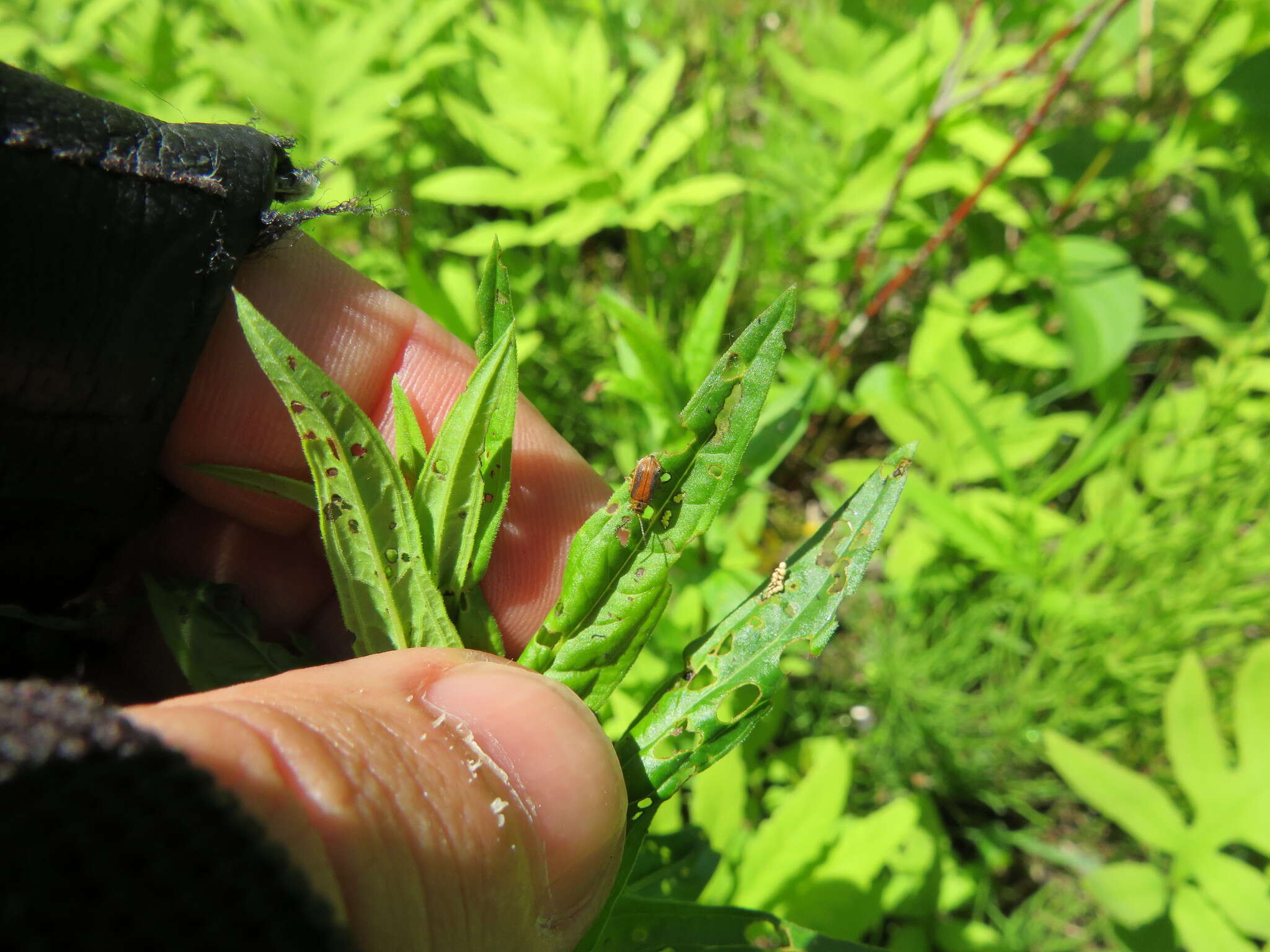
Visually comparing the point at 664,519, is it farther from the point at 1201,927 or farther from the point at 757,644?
the point at 1201,927

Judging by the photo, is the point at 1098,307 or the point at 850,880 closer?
the point at 850,880

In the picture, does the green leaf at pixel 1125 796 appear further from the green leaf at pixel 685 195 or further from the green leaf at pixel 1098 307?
the green leaf at pixel 685 195

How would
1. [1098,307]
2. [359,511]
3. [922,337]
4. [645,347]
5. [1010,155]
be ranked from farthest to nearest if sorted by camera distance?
[922,337]
[1098,307]
[1010,155]
[645,347]
[359,511]

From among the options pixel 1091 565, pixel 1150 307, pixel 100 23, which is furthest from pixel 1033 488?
pixel 100 23

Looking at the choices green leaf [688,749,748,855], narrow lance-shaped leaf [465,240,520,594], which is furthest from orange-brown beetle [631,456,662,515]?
green leaf [688,749,748,855]

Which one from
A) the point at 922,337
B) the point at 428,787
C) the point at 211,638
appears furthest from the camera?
the point at 922,337

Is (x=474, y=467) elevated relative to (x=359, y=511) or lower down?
elevated

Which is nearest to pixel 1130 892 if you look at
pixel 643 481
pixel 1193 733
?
pixel 1193 733
